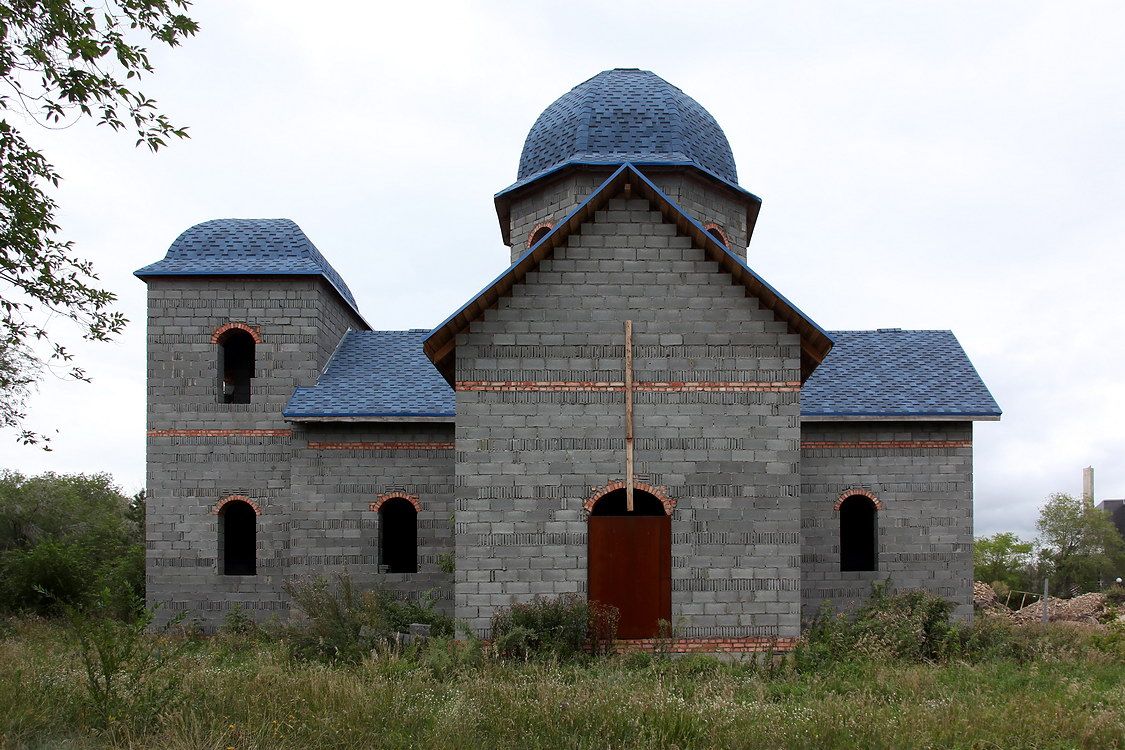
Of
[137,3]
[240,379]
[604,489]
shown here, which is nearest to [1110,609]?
[604,489]

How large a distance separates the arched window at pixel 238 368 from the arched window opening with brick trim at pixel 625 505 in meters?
9.20

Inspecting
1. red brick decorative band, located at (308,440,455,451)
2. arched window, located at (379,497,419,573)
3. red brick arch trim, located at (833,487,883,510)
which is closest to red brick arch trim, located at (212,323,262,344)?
red brick decorative band, located at (308,440,455,451)

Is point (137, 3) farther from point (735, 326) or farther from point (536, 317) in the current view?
point (735, 326)

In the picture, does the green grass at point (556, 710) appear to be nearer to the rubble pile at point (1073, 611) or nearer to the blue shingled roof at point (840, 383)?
the blue shingled roof at point (840, 383)

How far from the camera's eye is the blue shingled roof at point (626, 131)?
54.4ft

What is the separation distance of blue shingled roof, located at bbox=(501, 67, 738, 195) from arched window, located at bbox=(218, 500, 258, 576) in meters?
8.43

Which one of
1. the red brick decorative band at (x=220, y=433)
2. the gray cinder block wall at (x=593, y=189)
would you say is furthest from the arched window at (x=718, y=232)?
the red brick decorative band at (x=220, y=433)

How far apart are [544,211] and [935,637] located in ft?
33.2

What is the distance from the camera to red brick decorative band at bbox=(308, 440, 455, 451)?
654 inches

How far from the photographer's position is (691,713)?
8469 millimetres

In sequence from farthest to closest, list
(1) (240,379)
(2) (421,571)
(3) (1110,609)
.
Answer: (3) (1110,609) < (1) (240,379) < (2) (421,571)

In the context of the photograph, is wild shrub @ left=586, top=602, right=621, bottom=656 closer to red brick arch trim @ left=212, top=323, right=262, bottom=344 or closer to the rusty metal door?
the rusty metal door

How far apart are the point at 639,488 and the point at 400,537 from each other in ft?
22.1

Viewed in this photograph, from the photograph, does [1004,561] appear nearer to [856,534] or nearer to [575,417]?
[856,534]
